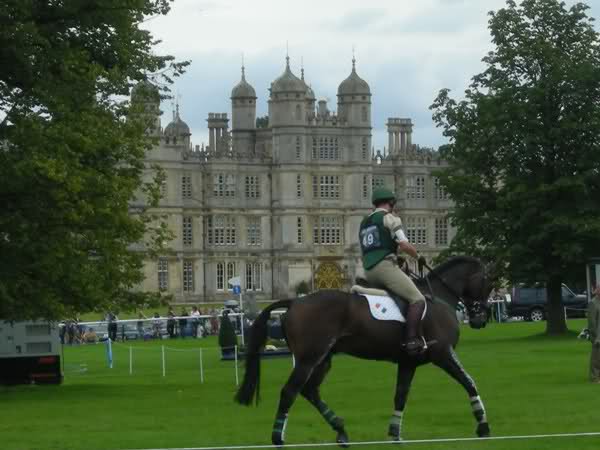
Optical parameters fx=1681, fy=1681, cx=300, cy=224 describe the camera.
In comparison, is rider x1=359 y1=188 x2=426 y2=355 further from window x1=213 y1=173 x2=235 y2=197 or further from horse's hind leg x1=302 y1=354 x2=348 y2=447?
window x1=213 y1=173 x2=235 y2=197

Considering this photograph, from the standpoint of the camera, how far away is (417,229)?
13038 centimetres

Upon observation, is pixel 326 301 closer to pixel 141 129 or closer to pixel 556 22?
pixel 141 129

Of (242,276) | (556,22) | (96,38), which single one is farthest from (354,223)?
(96,38)

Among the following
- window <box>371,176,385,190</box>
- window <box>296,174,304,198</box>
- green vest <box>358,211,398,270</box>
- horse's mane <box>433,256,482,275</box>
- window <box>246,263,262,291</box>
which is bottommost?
horse's mane <box>433,256,482,275</box>

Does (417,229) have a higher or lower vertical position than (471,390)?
higher

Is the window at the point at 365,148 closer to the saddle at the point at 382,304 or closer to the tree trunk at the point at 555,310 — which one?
the tree trunk at the point at 555,310

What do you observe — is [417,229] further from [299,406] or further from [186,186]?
[299,406]

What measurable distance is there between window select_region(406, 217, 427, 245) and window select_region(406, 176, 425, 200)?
1.73 meters

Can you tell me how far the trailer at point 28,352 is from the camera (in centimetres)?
3356

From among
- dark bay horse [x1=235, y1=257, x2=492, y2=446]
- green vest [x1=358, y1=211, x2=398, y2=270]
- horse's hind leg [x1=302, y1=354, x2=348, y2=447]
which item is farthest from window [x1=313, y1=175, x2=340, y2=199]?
horse's hind leg [x1=302, y1=354, x2=348, y2=447]

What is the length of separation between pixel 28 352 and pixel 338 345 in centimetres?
1743

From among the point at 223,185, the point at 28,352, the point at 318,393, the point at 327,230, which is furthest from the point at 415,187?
the point at 318,393

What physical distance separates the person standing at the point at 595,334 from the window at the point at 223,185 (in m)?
94.6

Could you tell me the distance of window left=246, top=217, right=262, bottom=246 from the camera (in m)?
123
